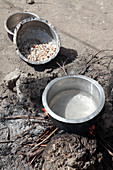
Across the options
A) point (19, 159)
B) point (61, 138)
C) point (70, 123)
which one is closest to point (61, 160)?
point (61, 138)

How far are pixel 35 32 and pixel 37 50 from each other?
46 cm

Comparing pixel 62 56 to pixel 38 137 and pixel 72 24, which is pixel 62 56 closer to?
pixel 72 24

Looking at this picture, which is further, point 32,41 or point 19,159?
point 32,41

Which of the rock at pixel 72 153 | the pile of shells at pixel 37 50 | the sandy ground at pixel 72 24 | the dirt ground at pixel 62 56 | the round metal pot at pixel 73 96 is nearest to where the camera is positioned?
the rock at pixel 72 153

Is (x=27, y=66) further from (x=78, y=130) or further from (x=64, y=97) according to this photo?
(x=78, y=130)

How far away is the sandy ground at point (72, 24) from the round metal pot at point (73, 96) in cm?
139

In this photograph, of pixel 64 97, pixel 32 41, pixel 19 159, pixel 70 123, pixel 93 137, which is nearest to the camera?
pixel 70 123

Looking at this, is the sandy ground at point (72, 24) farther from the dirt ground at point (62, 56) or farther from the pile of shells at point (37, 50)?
the pile of shells at point (37, 50)

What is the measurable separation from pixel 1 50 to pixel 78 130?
2.91 metres

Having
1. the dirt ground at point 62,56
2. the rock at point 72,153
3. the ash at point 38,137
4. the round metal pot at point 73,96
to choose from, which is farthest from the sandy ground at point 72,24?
the rock at point 72,153

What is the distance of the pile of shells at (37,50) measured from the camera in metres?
4.18

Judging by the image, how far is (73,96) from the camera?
2.87 meters

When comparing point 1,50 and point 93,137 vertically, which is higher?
point 93,137

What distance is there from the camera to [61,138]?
2.32 metres
